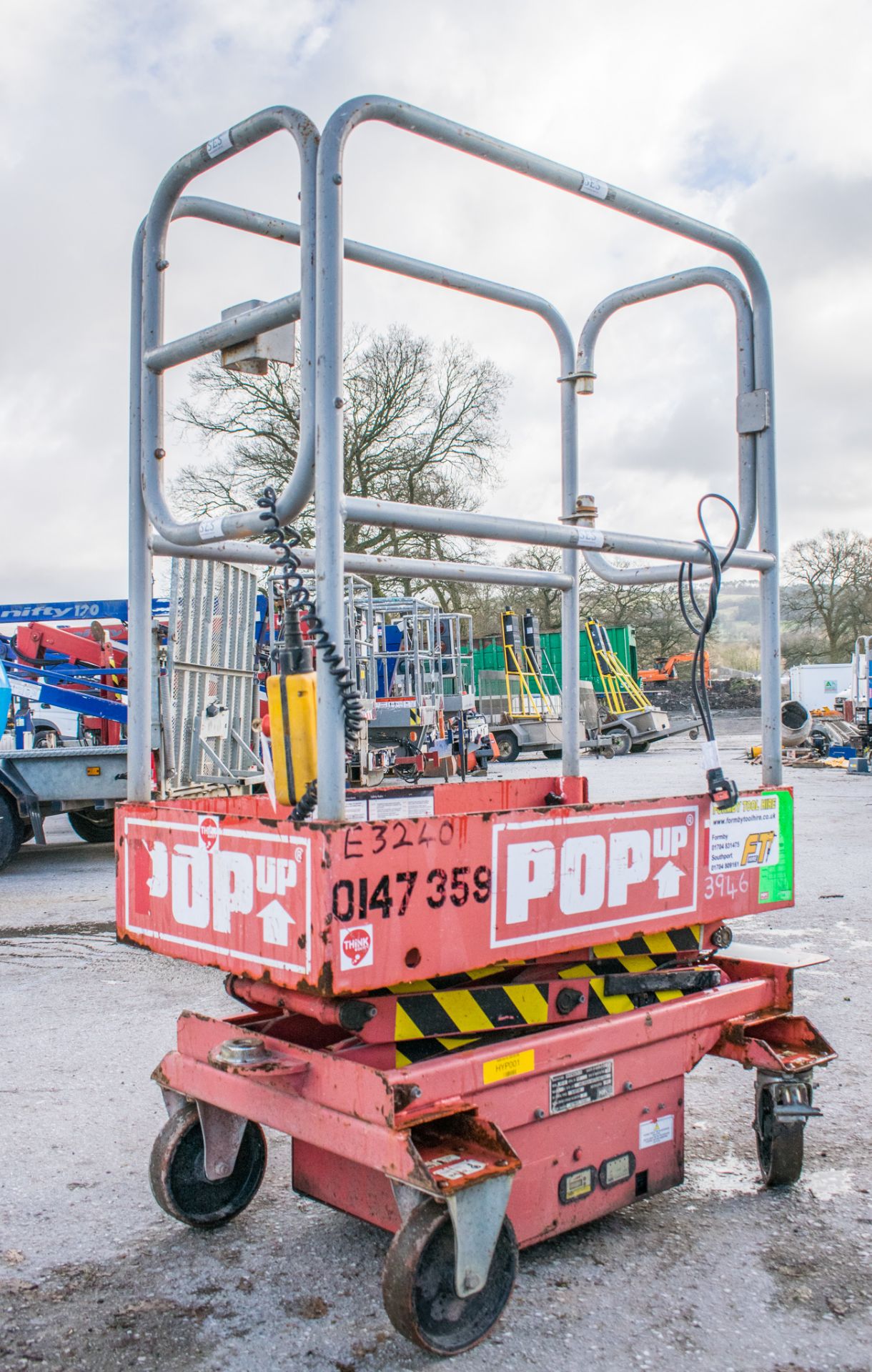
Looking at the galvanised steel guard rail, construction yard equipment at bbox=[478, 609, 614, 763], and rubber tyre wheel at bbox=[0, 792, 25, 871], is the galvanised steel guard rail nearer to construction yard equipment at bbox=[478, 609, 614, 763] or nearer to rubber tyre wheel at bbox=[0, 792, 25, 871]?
rubber tyre wheel at bbox=[0, 792, 25, 871]

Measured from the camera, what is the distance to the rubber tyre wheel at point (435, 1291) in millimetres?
2145

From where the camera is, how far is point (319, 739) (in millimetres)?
2115

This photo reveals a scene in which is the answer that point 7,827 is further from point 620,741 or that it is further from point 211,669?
point 620,741

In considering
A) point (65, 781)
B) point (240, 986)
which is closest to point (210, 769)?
point (65, 781)

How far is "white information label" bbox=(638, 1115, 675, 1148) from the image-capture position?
287 centimetres

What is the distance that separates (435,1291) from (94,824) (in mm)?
9217

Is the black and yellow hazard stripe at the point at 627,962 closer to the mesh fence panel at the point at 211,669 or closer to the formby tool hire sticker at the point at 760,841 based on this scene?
the formby tool hire sticker at the point at 760,841

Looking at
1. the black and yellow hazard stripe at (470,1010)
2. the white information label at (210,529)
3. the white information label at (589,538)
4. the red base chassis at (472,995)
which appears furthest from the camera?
the white information label at (589,538)

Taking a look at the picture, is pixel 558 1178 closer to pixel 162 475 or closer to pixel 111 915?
pixel 162 475

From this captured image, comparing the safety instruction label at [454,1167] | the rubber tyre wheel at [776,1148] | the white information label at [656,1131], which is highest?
the safety instruction label at [454,1167]

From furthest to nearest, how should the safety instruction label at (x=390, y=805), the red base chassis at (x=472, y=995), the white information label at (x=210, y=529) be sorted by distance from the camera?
the safety instruction label at (x=390, y=805) < the white information label at (x=210, y=529) < the red base chassis at (x=472, y=995)

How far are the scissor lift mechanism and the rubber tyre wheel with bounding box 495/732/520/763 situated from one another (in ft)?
64.1

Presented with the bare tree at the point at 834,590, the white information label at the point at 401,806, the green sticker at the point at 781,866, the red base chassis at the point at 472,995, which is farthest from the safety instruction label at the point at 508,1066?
the bare tree at the point at 834,590

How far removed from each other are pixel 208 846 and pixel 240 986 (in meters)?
0.41
